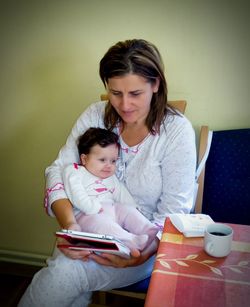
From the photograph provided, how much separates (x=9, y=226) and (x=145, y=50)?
1403 millimetres

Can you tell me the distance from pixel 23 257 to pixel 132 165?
1.12 m

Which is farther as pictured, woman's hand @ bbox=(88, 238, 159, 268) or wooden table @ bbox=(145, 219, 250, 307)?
woman's hand @ bbox=(88, 238, 159, 268)

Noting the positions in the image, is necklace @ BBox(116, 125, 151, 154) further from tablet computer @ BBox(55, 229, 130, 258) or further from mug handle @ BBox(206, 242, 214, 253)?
mug handle @ BBox(206, 242, 214, 253)

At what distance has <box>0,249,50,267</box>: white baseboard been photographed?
1.93m

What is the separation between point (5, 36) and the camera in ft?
5.29

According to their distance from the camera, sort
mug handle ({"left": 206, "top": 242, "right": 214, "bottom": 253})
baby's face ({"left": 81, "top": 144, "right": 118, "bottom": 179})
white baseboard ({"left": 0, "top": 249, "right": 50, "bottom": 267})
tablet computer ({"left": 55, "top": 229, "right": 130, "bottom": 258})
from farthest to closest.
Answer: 1. white baseboard ({"left": 0, "top": 249, "right": 50, "bottom": 267})
2. baby's face ({"left": 81, "top": 144, "right": 118, "bottom": 179})
3. tablet computer ({"left": 55, "top": 229, "right": 130, "bottom": 258})
4. mug handle ({"left": 206, "top": 242, "right": 214, "bottom": 253})

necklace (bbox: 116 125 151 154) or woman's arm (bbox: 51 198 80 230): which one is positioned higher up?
necklace (bbox: 116 125 151 154)

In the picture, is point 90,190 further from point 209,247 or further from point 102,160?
point 209,247

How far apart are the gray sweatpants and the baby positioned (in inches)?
5.1

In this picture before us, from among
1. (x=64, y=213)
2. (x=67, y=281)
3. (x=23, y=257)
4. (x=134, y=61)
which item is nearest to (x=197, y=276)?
(x=67, y=281)

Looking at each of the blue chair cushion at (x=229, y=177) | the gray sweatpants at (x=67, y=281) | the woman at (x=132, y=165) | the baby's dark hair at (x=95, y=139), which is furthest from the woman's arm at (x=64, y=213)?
the blue chair cushion at (x=229, y=177)

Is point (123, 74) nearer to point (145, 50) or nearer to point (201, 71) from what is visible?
point (145, 50)

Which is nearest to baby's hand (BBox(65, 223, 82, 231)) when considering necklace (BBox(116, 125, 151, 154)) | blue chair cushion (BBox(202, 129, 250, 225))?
necklace (BBox(116, 125, 151, 154))

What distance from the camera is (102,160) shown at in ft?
4.15
